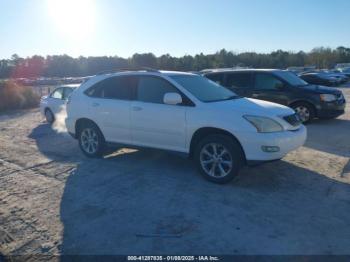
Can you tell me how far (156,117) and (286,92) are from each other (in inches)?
234

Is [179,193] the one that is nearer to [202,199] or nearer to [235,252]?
[202,199]

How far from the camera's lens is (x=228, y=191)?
5395mm

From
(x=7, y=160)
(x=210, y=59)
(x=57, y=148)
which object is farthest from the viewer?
(x=210, y=59)

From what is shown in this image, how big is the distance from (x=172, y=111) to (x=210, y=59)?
63.4 m

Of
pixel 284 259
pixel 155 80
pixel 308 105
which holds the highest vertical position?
pixel 155 80

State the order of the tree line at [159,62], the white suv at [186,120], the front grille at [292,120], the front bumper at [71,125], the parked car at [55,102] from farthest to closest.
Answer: the tree line at [159,62] < the parked car at [55,102] < the front bumper at [71,125] < the front grille at [292,120] < the white suv at [186,120]

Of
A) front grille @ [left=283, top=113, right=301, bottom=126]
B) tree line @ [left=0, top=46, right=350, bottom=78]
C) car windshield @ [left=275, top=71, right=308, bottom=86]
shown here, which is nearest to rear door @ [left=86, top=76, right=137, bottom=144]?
front grille @ [left=283, top=113, right=301, bottom=126]

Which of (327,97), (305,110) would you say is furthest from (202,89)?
(327,97)

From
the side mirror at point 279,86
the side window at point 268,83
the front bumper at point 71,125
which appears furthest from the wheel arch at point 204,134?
the side mirror at point 279,86

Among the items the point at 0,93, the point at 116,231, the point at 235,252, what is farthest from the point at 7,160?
the point at 0,93

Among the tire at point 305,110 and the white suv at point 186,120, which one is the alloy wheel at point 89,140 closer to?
the white suv at point 186,120

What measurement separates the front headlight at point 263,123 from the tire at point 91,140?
10.3 ft

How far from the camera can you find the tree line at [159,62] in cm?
6391

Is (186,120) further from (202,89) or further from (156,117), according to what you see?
(202,89)
